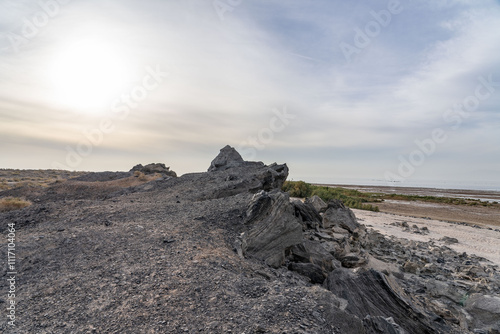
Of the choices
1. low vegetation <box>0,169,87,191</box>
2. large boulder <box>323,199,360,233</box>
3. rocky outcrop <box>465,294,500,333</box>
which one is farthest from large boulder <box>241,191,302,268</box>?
low vegetation <box>0,169,87,191</box>

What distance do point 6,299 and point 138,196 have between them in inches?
467

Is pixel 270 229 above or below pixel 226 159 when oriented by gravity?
below

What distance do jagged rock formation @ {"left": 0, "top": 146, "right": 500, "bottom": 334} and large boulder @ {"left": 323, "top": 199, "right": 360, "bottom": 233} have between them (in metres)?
2.58

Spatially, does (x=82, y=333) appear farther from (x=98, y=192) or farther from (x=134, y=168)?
(x=134, y=168)

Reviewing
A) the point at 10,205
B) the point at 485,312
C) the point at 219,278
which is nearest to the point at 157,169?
the point at 10,205

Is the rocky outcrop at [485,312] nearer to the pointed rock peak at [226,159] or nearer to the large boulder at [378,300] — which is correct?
the large boulder at [378,300]

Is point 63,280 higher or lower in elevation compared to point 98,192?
lower

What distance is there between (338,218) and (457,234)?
10.8m

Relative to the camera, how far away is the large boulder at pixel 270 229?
8.64 meters

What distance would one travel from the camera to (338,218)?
57.8 feet

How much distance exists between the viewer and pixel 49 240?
27.6 feet

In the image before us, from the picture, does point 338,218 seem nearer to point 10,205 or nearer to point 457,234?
point 457,234

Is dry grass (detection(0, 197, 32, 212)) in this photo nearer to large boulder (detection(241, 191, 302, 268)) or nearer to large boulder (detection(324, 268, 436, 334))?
large boulder (detection(241, 191, 302, 268))

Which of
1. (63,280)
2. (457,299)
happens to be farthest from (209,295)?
(457,299)
